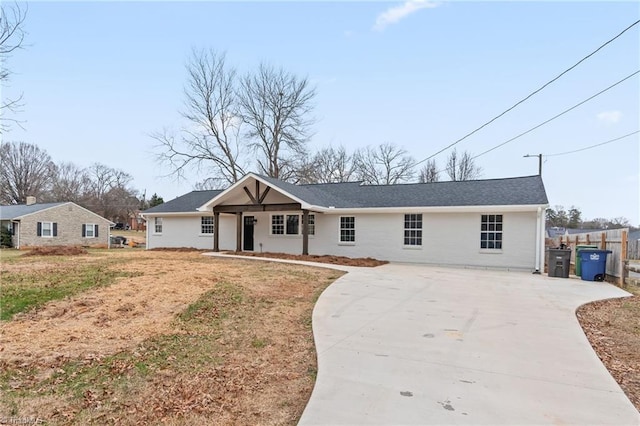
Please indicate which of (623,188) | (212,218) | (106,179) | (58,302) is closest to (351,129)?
(212,218)

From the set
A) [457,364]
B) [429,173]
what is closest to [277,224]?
[457,364]

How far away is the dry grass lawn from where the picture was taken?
3.16m

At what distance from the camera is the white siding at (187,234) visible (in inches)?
787

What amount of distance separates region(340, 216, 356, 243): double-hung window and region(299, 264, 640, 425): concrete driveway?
8789mm

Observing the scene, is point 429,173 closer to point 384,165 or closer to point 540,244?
point 384,165

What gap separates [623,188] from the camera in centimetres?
2019

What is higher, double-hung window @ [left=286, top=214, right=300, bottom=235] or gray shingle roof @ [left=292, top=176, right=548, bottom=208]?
gray shingle roof @ [left=292, top=176, right=548, bottom=208]

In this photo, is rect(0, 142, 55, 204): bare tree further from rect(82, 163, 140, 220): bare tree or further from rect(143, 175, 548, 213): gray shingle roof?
rect(143, 175, 548, 213): gray shingle roof

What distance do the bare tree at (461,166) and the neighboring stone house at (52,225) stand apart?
35.8m

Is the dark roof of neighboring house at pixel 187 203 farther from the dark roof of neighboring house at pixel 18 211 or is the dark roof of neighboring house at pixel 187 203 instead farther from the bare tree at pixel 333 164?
the bare tree at pixel 333 164

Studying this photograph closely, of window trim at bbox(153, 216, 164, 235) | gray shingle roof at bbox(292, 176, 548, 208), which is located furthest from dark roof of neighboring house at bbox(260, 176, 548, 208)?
window trim at bbox(153, 216, 164, 235)

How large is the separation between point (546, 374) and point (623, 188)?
2228 centimetres

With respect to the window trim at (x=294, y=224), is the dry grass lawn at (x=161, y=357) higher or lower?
lower

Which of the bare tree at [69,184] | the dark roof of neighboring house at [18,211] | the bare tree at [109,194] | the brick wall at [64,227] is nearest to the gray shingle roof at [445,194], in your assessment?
the brick wall at [64,227]
